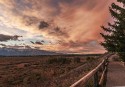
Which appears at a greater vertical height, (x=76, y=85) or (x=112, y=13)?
(x=112, y=13)

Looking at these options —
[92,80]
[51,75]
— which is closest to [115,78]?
[92,80]

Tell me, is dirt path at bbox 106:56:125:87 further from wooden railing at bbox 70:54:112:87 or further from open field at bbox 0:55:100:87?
open field at bbox 0:55:100:87

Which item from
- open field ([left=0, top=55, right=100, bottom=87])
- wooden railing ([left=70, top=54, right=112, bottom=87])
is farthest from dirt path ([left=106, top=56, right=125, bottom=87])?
open field ([left=0, top=55, right=100, bottom=87])

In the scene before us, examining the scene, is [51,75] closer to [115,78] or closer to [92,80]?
[115,78]

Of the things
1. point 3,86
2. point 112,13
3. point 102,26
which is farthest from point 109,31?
point 3,86

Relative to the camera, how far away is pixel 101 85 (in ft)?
52.9

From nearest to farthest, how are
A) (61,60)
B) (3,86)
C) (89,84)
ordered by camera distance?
(89,84), (3,86), (61,60)

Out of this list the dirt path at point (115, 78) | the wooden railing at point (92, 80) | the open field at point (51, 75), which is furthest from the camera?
the dirt path at point (115, 78)

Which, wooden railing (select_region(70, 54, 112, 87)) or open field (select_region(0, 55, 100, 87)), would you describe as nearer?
wooden railing (select_region(70, 54, 112, 87))

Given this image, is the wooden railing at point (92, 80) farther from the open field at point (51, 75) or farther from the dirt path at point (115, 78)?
the open field at point (51, 75)

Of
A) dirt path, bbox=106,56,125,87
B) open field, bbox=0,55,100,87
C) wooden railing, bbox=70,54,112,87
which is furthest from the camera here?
dirt path, bbox=106,56,125,87

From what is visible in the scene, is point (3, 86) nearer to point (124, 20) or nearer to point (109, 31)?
point (124, 20)

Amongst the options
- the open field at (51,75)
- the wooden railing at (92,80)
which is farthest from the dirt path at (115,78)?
the open field at (51,75)

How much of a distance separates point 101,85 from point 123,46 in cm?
3067
